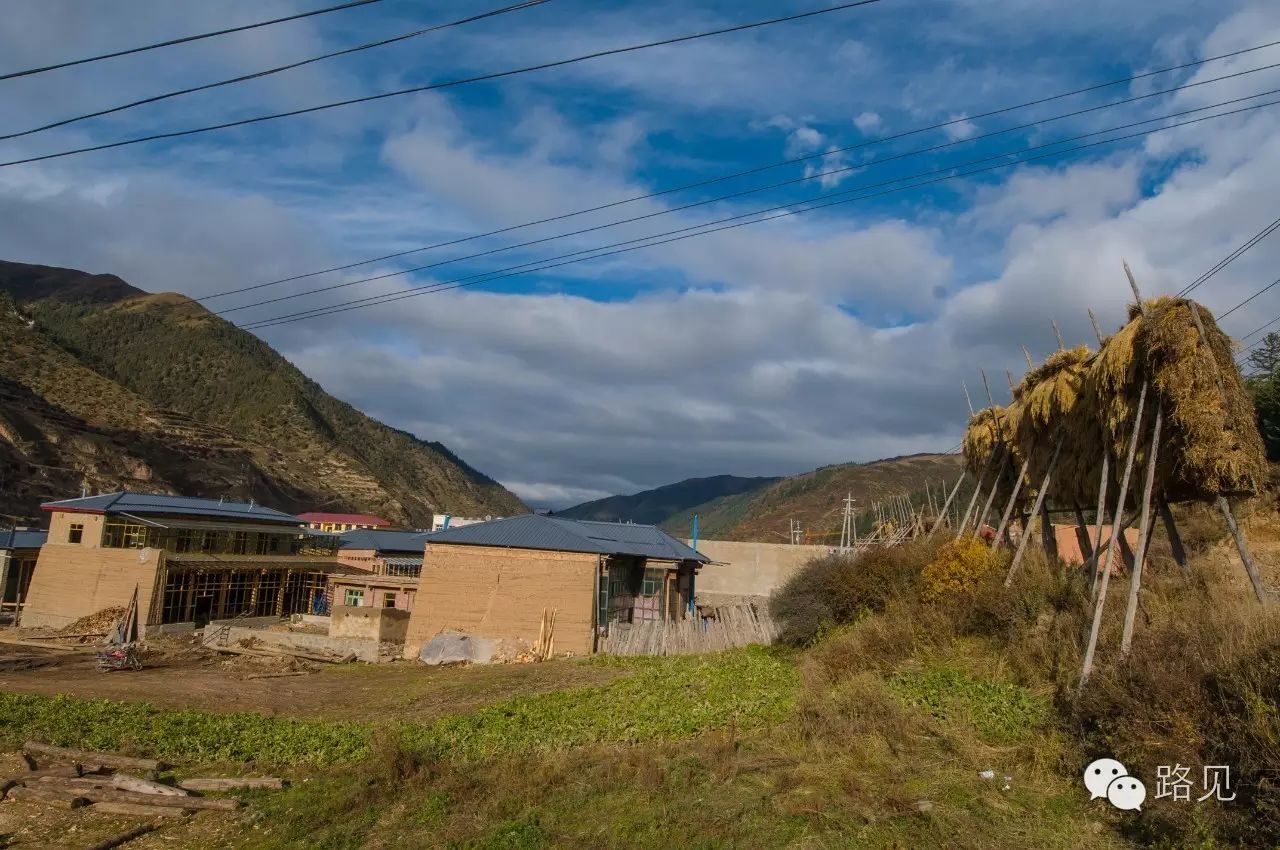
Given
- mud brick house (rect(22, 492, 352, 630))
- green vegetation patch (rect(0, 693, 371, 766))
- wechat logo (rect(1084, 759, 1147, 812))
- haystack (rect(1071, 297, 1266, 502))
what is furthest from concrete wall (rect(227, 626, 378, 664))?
haystack (rect(1071, 297, 1266, 502))

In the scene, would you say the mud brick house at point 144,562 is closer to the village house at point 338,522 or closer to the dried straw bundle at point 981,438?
the dried straw bundle at point 981,438

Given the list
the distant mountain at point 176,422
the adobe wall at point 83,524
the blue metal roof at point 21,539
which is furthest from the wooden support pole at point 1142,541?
the distant mountain at point 176,422

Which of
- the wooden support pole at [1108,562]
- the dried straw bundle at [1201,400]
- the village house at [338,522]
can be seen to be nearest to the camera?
the wooden support pole at [1108,562]

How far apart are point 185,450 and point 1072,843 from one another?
91666mm

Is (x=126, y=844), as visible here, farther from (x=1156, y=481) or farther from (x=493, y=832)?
(x=1156, y=481)

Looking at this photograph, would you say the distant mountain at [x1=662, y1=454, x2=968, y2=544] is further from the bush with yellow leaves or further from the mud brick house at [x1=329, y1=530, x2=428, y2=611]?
the bush with yellow leaves

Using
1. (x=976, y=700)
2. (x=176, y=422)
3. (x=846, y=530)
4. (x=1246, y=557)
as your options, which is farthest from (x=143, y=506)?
(x=176, y=422)

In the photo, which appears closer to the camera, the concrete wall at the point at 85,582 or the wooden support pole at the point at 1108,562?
the wooden support pole at the point at 1108,562

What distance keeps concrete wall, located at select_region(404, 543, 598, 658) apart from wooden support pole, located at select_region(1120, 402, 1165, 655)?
19358mm

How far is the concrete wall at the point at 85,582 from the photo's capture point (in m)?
33.9

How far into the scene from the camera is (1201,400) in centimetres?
1107

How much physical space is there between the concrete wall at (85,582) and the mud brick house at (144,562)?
0.04 meters

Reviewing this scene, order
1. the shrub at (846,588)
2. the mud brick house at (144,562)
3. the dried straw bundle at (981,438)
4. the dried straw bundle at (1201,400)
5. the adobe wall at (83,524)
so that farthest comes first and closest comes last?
the adobe wall at (83,524) → the mud brick house at (144,562) → the dried straw bundle at (981,438) → the shrub at (846,588) → the dried straw bundle at (1201,400)

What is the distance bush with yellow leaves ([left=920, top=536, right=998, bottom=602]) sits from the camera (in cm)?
1534
